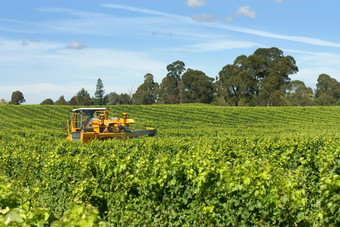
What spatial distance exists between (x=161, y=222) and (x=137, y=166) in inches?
47.8

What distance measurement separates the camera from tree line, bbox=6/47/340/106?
3612 inches

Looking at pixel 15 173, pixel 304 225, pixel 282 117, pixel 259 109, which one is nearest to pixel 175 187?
pixel 304 225

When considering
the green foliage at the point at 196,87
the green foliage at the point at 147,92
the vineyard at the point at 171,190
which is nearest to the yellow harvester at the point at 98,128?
the vineyard at the point at 171,190

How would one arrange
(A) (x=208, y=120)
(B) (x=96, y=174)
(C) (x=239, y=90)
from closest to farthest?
(B) (x=96, y=174) < (A) (x=208, y=120) < (C) (x=239, y=90)

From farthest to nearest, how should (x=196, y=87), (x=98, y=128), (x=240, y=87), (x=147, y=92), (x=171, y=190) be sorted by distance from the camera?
(x=147, y=92)
(x=196, y=87)
(x=240, y=87)
(x=98, y=128)
(x=171, y=190)

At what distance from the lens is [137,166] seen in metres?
8.64

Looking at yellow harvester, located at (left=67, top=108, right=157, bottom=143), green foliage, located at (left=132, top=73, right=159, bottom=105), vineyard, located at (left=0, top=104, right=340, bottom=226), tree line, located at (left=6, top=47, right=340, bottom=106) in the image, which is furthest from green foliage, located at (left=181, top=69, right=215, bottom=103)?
vineyard, located at (left=0, top=104, right=340, bottom=226)

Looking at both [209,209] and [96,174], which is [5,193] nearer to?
[209,209]

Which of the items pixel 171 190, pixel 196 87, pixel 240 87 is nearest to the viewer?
pixel 171 190

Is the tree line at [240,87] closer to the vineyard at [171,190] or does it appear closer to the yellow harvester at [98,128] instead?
the yellow harvester at [98,128]

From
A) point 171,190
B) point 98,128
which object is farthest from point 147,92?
point 171,190

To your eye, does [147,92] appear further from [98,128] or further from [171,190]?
[171,190]

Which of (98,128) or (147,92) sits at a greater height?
(147,92)

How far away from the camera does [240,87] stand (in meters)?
93.3
